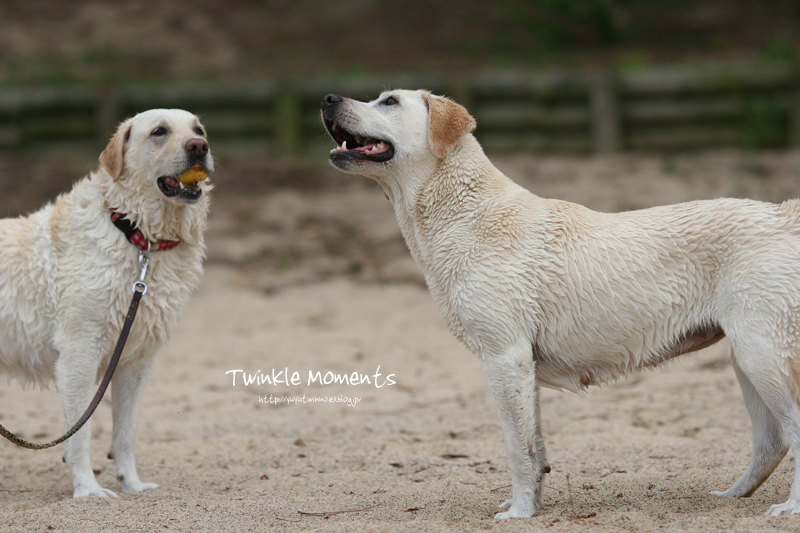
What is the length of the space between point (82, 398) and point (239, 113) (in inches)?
345

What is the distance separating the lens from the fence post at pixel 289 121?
40.7 ft

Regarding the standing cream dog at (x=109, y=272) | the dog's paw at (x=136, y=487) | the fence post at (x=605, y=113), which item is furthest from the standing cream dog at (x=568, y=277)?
the fence post at (x=605, y=113)

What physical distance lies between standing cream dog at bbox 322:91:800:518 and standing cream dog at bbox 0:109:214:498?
114 centimetres

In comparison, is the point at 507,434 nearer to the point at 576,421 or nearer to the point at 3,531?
the point at 576,421

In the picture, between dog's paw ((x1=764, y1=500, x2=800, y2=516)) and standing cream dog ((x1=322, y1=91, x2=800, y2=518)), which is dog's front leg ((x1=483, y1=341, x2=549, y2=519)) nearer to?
standing cream dog ((x1=322, y1=91, x2=800, y2=518))

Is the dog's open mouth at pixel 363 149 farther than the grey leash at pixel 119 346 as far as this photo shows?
No

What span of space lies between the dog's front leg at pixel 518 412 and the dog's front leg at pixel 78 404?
2.23m

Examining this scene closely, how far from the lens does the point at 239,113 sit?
12.8 metres

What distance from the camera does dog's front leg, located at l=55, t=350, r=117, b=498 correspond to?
4.54 metres

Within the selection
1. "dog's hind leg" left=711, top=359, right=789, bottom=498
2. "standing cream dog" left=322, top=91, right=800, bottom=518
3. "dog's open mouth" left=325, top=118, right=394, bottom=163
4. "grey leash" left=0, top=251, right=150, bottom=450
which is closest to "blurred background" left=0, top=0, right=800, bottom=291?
"grey leash" left=0, top=251, right=150, bottom=450

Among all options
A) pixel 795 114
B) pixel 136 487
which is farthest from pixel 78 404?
pixel 795 114

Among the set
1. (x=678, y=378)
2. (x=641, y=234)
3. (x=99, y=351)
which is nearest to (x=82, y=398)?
(x=99, y=351)

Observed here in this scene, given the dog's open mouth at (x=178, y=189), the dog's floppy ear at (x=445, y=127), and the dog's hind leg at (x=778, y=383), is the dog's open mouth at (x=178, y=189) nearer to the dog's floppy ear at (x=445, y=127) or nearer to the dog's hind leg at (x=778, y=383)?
the dog's floppy ear at (x=445, y=127)

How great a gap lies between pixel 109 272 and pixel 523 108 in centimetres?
851
